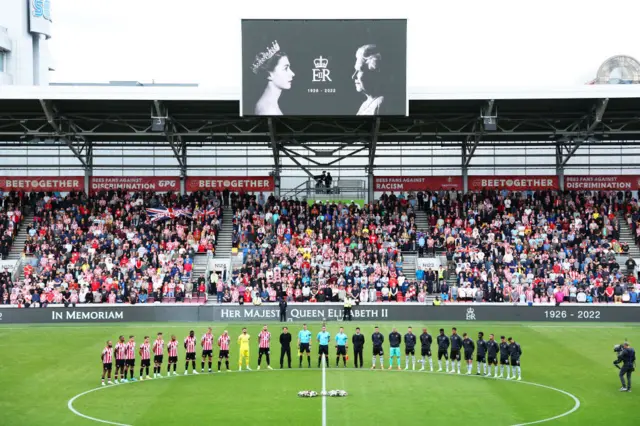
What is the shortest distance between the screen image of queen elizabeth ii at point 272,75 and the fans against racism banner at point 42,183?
56.2 feet

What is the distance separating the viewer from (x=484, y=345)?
27.5 metres

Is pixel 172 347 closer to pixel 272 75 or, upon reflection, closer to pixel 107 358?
pixel 107 358

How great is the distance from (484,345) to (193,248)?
24.7m

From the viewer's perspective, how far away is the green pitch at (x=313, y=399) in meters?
21.3

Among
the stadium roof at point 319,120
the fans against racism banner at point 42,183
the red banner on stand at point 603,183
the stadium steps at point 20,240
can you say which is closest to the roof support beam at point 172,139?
the stadium roof at point 319,120

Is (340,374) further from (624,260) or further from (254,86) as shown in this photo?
(624,260)

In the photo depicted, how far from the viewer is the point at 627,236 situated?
50656mm

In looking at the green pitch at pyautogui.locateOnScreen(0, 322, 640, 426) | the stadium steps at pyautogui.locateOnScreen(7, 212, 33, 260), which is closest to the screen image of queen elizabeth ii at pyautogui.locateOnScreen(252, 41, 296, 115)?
the green pitch at pyautogui.locateOnScreen(0, 322, 640, 426)

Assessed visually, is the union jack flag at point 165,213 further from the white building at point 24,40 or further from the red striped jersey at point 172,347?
the white building at point 24,40

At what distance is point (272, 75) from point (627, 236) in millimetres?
23572

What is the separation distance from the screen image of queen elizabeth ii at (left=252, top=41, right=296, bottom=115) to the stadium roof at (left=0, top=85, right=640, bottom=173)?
169 centimetres

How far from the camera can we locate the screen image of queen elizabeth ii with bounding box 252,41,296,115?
44531mm

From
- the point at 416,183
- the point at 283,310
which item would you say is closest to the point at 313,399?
the point at 283,310

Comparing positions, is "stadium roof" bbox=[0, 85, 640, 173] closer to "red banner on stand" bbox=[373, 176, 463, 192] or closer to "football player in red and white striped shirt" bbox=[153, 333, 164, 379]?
"red banner on stand" bbox=[373, 176, 463, 192]
